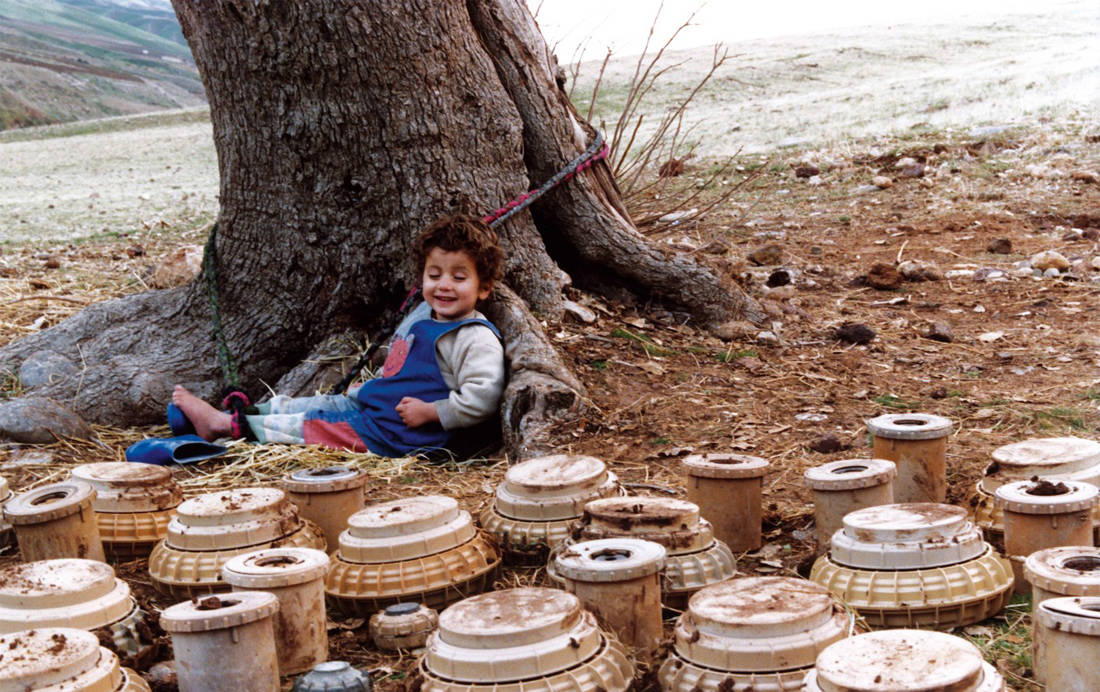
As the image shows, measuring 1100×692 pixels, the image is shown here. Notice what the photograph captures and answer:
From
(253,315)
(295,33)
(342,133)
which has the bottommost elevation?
(253,315)

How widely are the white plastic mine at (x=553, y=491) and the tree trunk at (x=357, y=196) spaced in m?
1.20

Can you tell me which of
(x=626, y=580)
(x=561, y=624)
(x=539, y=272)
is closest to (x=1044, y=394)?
(x=539, y=272)

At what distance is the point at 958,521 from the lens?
2732 millimetres

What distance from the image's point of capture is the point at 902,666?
1907 millimetres

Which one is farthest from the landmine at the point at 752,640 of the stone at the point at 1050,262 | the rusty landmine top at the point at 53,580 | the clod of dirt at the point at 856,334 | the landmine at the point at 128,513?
the stone at the point at 1050,262

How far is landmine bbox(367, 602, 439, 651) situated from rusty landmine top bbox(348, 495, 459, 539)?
23 cm

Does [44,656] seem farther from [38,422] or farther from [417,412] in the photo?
[38,422]

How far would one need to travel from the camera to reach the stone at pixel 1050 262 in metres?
7.25

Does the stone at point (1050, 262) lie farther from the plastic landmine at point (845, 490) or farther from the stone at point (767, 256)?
the plastic landmine at point (845, 490)

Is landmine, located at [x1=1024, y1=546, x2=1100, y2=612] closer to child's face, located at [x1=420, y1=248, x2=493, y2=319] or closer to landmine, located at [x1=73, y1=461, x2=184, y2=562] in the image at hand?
landmine, located at [x1=73, y1=461, x2=184, y2=562]

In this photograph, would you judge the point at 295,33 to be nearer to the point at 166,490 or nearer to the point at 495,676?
the point at 166,490

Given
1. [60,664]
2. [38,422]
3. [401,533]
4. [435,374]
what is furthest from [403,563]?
[38,422]

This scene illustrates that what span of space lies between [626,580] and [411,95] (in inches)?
122

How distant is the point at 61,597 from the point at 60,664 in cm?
43
